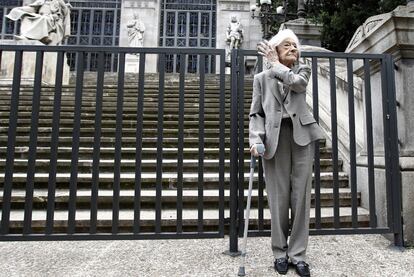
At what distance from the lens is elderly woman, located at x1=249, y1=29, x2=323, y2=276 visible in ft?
8.47

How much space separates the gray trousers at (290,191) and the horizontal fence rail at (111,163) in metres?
0.59

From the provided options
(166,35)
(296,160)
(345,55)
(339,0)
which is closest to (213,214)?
(296,160)

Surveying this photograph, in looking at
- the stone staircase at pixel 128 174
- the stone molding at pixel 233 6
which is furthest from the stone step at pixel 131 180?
the stone molding at pixel 233 6

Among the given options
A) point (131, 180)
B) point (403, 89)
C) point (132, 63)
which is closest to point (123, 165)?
point (131, 180)

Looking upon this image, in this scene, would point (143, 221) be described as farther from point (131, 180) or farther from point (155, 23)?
point (155, 23)

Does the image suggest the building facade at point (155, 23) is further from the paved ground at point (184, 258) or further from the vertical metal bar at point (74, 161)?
the paved ground at point (184, 258)

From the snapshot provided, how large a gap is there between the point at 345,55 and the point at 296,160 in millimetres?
1459

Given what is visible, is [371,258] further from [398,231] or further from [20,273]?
[20,273]

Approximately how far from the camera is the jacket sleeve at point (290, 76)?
2.46m

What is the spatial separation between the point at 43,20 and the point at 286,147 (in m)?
10.7

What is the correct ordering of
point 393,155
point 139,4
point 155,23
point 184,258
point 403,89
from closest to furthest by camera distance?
point 184,258 → point 393,155 → point 403,89 → point 155,23 → point 139,4

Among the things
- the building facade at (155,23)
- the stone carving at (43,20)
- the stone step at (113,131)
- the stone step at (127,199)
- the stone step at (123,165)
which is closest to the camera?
the stone step at (127,199)

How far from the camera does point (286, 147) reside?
2.63 meters

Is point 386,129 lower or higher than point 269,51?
lower
